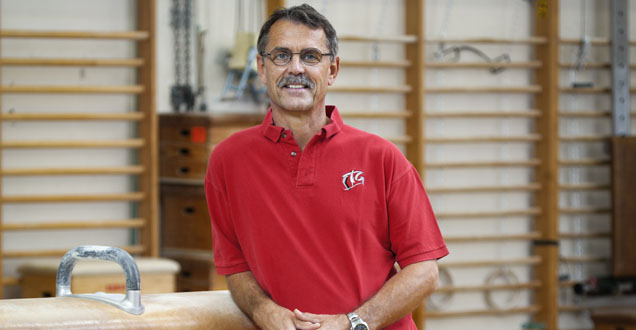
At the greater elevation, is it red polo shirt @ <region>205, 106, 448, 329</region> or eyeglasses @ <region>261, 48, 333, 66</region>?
eyeglasses @ <region>261, 48, 333, 66</region>

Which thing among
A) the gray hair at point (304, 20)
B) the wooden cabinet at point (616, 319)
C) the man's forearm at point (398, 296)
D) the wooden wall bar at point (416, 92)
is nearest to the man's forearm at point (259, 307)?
the man's forearm at point (398, 296)

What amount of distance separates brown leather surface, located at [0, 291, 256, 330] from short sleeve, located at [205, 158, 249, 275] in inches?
3.1

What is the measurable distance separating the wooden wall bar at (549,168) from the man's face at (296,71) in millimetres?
4614

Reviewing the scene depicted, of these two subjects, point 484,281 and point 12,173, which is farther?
point 484,281

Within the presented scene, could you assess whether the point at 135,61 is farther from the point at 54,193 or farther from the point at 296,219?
the point at 296,219

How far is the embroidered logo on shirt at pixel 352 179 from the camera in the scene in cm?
162

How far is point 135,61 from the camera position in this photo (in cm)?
515

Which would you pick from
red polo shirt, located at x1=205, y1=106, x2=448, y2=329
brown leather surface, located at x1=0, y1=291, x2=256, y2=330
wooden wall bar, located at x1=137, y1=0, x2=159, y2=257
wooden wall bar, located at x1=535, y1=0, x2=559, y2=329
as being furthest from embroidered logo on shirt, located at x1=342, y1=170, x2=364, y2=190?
wooden wall bar, located at x1=535, y1=0, x2=559, y2=329

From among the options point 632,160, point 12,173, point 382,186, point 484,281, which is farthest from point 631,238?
point 382,186

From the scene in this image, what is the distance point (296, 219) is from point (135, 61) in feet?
12.4

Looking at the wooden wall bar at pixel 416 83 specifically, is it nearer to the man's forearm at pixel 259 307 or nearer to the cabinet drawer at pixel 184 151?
the cabinet drawer at pixel 184 151

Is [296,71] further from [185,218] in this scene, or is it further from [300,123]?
[185,218]

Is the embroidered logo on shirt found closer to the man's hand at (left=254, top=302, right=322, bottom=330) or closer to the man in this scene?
the man

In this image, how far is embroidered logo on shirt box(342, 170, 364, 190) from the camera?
1.62 metres
